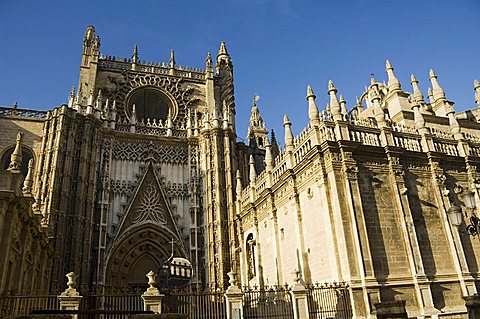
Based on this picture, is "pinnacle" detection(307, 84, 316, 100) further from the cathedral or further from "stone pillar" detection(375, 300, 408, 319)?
"stone pillar" detection(375, 300, 408, 319)

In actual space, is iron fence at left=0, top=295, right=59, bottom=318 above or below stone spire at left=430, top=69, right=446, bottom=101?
below

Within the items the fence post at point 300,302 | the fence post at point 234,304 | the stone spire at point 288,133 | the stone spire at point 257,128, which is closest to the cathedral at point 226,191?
the stone spire at point 288,133

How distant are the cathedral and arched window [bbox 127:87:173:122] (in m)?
0.09

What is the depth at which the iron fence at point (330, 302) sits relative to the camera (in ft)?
40.9

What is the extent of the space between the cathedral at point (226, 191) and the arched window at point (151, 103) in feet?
0.29

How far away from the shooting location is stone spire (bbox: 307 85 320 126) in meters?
15.9

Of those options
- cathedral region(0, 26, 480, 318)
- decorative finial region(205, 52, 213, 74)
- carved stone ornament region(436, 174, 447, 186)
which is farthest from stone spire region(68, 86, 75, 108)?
carved stone ornament region(436, 174, 447, 186)

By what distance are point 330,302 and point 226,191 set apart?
40.4 feet

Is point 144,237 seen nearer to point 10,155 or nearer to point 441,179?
point 10,155

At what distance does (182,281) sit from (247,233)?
6.36 m

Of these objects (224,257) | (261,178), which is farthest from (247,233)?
(261,178)

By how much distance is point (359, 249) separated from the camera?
43.5ft

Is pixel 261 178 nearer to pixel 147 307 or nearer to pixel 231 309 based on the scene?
pixel 231 309

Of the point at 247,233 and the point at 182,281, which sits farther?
the point at 247,233
